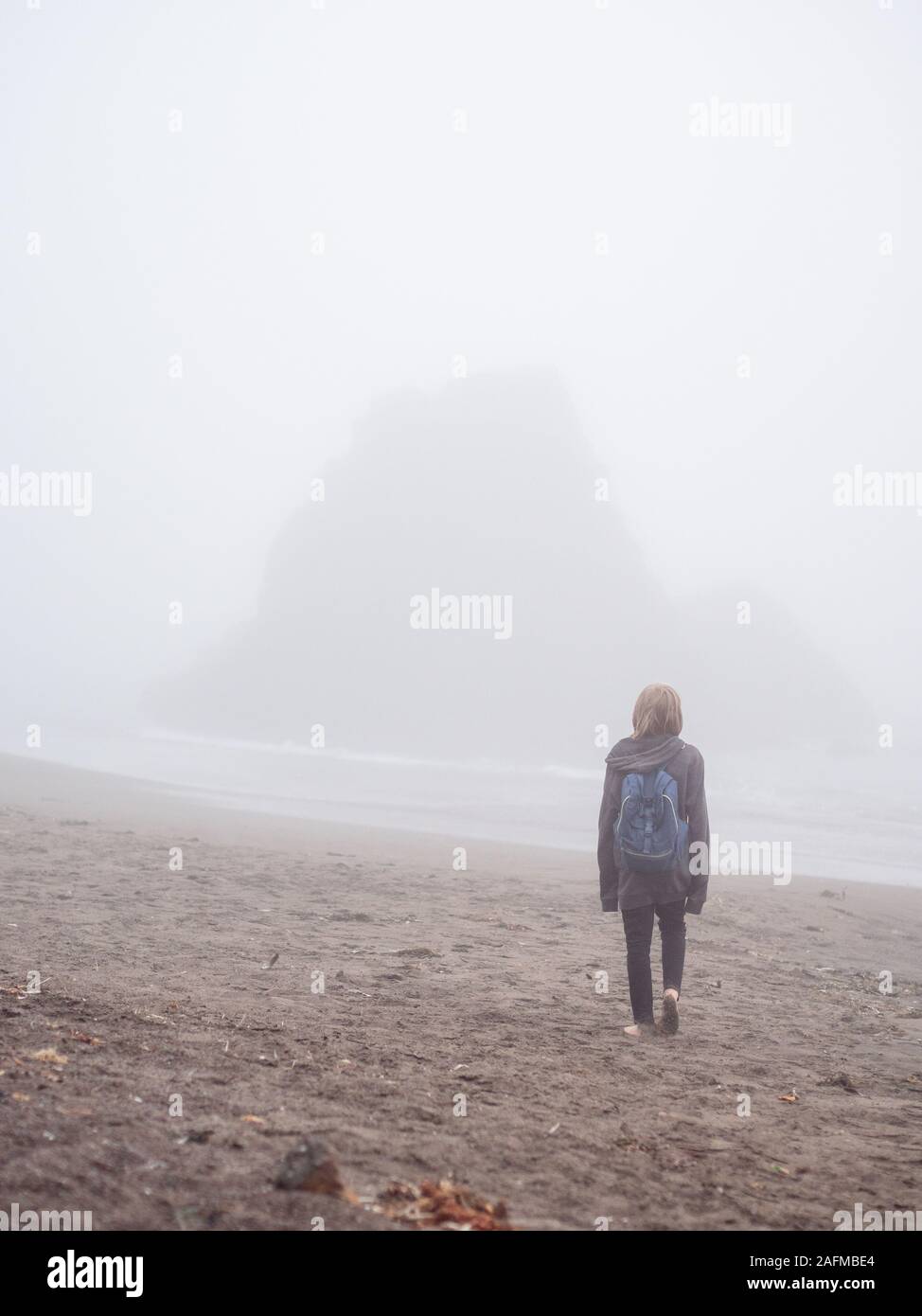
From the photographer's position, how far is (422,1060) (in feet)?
14.9

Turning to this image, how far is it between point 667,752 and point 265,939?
398cm

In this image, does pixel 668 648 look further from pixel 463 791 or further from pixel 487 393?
pixel 463 791

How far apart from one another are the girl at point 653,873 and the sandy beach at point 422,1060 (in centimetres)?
33

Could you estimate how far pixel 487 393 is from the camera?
60.5 m

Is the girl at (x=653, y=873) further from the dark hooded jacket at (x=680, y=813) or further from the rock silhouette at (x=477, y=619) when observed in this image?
the rock silhouette at (x=477, y=619)

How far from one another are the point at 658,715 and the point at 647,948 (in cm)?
145

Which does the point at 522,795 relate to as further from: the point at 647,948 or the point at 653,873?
the point at 653,873

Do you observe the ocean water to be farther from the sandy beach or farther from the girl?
the girl

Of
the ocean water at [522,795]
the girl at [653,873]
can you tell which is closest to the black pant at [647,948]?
the girl at [653,873]

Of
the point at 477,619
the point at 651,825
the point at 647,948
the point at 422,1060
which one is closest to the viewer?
the point at 422,1060

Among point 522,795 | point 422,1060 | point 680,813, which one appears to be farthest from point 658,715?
point 522,795

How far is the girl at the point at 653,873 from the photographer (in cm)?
543

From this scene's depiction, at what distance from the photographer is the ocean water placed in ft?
65.9

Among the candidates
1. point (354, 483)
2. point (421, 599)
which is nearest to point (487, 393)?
point (354, 483)
